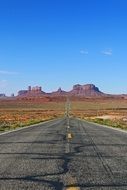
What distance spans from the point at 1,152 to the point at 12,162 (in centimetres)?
236

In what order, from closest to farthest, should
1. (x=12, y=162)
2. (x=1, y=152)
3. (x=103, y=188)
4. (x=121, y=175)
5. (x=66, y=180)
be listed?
(x=103, y=188)
(x=66, y=180)
(x=121, y=175)
(x=12, y=162)
(x=1, y=152)

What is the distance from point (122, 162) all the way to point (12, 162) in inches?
108

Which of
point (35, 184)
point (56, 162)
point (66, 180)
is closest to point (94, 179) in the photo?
point (66, 180)

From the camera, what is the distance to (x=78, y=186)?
23.4 feet

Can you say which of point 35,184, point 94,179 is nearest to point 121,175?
point 94,179

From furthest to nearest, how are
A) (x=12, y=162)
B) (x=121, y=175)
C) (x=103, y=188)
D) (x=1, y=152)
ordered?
(x=1, y=152) → (x=12, y=162) → (x=121, y=175) → (x=103, y=188)

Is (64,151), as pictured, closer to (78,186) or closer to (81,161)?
(81,161)

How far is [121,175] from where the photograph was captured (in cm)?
830

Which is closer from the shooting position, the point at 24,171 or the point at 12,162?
the point at 24,171

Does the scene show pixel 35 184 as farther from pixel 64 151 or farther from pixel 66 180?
pixel 64 151

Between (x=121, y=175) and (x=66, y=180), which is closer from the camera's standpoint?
(x=66, y=180)

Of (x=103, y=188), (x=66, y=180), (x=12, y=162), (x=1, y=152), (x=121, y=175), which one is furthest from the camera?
(x=1, y=152)

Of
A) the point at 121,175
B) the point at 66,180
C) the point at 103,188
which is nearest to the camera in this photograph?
the point at 103,188

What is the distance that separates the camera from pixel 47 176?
8156mm
